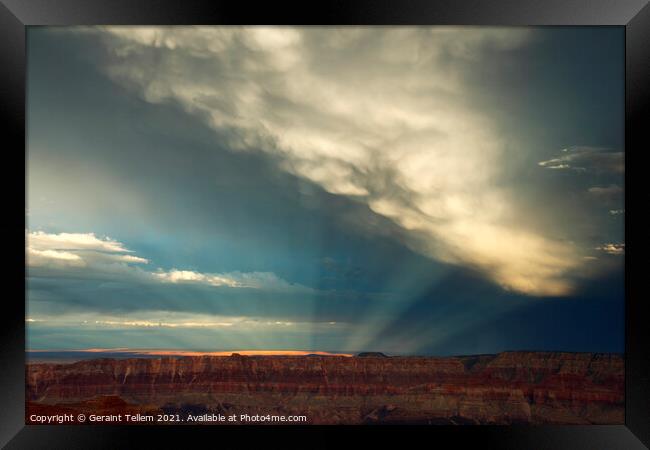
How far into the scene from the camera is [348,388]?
718 cm

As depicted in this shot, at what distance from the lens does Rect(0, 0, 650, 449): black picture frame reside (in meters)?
6.99

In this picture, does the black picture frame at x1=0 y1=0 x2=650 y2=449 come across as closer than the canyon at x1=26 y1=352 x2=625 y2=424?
Yes

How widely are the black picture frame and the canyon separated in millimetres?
192

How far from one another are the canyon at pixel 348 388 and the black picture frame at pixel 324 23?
0.19 metres

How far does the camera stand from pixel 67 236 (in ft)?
24.0

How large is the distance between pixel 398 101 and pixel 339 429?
13.7 feet

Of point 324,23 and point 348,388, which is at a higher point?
point 324,23

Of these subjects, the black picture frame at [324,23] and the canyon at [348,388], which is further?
the canyon at [348,388]

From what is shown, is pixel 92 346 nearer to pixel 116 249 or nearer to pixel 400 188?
pixel 116 249

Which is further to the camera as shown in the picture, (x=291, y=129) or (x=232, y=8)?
(x=291, y=129)

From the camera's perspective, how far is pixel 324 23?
7.19 meters

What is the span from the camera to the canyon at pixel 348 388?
23.6 ft

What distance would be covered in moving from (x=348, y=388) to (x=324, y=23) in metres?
4.52

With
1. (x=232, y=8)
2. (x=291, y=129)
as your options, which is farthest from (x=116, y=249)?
(x=232, y=8)
